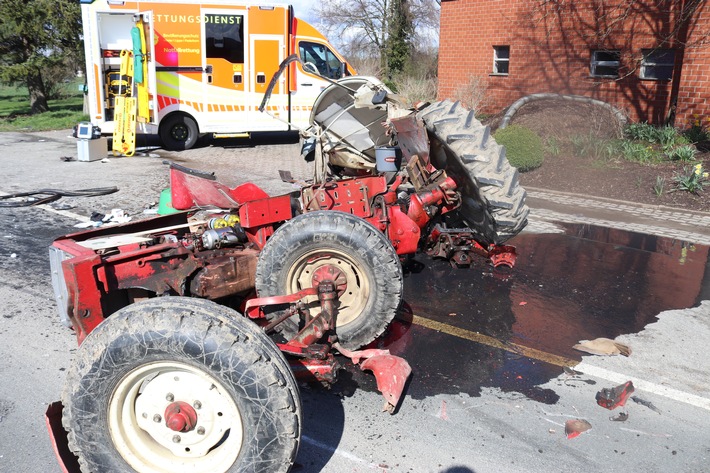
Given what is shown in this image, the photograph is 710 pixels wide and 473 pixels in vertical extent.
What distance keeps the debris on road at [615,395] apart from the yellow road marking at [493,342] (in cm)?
45

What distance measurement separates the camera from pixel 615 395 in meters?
4.29

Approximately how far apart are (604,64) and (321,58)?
7.41 m

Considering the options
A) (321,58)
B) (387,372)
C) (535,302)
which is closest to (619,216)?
(535,302)

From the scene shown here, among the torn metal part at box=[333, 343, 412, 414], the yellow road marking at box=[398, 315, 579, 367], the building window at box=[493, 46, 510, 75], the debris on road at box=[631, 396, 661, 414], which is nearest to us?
the torn metal part at box=[333, 343, 412, 414]

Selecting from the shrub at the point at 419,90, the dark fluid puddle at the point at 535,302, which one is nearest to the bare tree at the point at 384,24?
the shrub at the point at 419,90

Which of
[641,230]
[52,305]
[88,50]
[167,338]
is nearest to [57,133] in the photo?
[88,50]

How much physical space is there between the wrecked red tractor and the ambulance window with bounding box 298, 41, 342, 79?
29.6 feet

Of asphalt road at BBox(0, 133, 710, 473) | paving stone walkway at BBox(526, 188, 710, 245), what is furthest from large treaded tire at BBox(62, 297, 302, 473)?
paving stone walkway at BBox(526, 188, 710, 245)

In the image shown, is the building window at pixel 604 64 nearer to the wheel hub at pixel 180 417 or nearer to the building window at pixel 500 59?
the building window at pixel 500 59

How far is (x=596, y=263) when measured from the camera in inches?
288

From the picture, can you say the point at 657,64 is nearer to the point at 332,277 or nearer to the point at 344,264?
the point at 344,264

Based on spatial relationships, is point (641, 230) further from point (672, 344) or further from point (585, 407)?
point (585, 407)

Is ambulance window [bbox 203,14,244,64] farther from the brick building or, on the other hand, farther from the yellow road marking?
the yellow road marking

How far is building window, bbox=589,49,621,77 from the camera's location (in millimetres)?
15869
